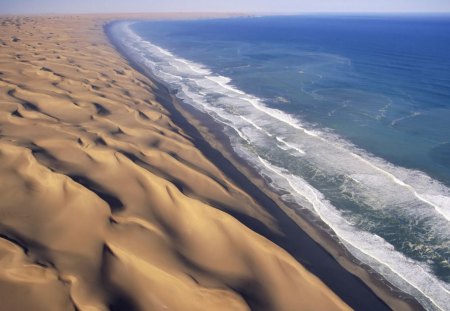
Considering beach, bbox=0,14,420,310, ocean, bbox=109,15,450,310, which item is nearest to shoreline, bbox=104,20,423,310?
beach, bbox=0,14,420,310

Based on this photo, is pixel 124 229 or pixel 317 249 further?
pixel 317 249

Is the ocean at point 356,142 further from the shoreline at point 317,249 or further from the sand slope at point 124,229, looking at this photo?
the sand slope at point 124,229

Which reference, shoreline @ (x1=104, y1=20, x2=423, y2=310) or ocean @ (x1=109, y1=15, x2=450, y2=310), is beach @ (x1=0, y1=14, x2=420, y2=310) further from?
ocean @ (x1=109, y1=15, x2=450, y2=310)

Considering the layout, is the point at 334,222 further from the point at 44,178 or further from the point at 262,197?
the point at 44,178

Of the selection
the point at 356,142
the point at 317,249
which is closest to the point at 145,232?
the point at 317,249

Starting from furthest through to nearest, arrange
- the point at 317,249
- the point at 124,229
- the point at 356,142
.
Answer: the point at 356,142 → the point at 317,249 → the point at 124,229

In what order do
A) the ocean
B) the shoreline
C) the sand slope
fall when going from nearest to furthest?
the sand slope
the shoreline
the ocean

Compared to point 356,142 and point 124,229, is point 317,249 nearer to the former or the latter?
point 124,229
